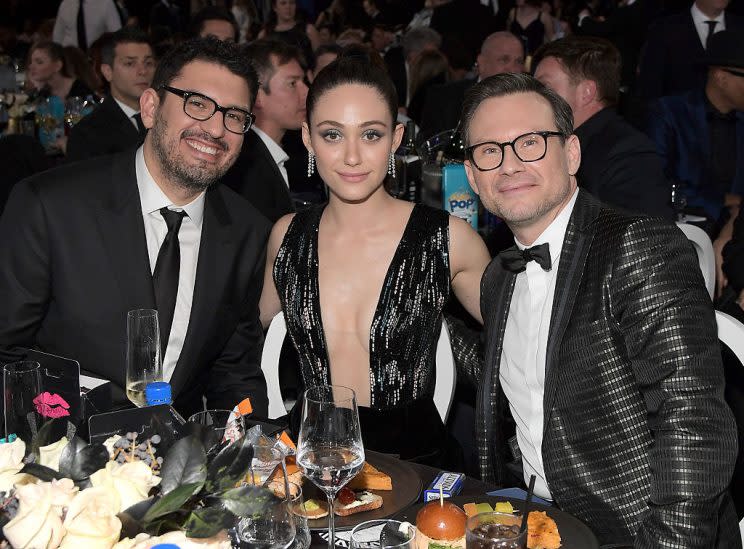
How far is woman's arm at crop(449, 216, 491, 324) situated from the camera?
285 cm

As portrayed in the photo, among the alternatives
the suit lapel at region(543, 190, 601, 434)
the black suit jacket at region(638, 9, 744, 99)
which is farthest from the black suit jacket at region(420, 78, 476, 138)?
the suit lapel at region(543, 190, 601, 434)

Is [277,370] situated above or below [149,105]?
below

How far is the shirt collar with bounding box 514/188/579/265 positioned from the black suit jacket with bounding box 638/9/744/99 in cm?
474

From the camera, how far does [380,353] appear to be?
2770 millimetres

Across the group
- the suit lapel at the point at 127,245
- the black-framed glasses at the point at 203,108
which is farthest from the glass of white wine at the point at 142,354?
the black-framed glasses at the point at 203,108

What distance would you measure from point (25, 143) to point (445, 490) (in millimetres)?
3801

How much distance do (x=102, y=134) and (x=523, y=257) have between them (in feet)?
11.4

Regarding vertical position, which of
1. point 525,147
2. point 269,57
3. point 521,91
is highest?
point 269,57

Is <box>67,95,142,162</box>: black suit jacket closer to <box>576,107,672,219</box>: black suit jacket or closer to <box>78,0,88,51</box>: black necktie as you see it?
<box>576,107,672,219</box>: black suit jacket

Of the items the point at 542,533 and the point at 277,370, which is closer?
the point at 542,533

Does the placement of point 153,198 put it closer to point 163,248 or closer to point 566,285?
point 163,248

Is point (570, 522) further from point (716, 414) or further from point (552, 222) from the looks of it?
point (552, 222)

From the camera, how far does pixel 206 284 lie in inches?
107

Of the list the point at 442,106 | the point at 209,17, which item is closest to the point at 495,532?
the point at 442,106
